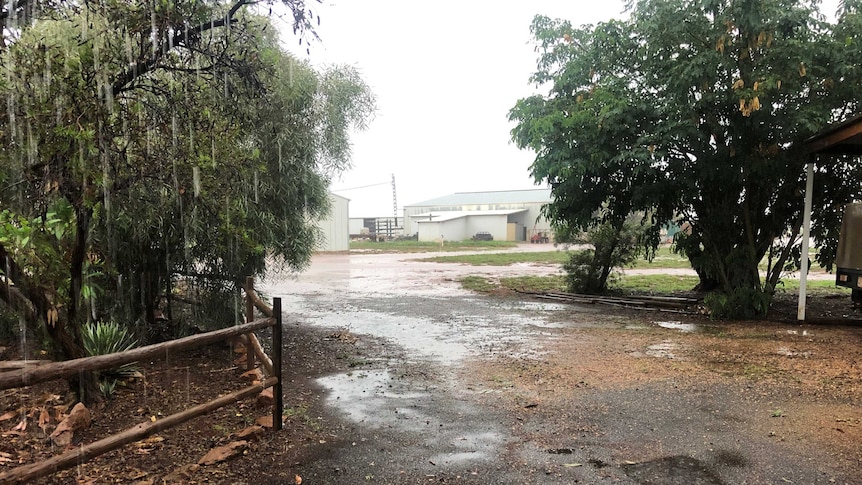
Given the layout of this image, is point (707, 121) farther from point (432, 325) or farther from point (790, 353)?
point (432, 325)

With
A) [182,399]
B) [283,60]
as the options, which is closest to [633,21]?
[283,60]

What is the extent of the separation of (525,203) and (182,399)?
46.8 m

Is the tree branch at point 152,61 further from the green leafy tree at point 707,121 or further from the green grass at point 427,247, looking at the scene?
the green grass at point 427,247

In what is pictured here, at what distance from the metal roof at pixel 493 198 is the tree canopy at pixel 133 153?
148 ft

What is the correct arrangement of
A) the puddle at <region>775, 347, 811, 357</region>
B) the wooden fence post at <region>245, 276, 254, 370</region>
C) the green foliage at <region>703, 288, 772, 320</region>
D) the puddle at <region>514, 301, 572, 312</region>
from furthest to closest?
1. the puddle at <region>514, 301, 572, 312</region>
2. the green foliage at <region>703, 288, 772, 320</region>
3. the puddle at <region>775, 347, 811, 357</region>
4. the wooden fence post at <region>245, 276, 254, 370</region>

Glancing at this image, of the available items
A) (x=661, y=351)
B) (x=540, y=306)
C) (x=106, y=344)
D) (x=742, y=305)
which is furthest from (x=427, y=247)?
(x=106, y=344)

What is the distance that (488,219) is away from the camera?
46438mm

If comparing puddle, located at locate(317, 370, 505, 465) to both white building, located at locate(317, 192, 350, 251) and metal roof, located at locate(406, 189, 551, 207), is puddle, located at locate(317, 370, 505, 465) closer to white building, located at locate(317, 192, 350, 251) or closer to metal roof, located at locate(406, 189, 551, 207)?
white building, located at locate(317, 192, 350, 251)

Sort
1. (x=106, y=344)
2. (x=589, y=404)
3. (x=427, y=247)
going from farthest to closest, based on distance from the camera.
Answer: (x=427, y=247)
(x=106, y=344)
(x=589, y=404)

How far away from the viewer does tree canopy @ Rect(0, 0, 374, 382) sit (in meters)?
3.33

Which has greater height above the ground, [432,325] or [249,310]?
[249,310]

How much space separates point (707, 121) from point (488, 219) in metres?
37.4

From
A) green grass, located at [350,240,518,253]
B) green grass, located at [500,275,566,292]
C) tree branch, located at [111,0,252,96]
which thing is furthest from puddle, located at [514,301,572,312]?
green grass, located at [350,240,518,253]

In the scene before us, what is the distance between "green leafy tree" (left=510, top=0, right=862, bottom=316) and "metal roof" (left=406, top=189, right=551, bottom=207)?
39811mm
